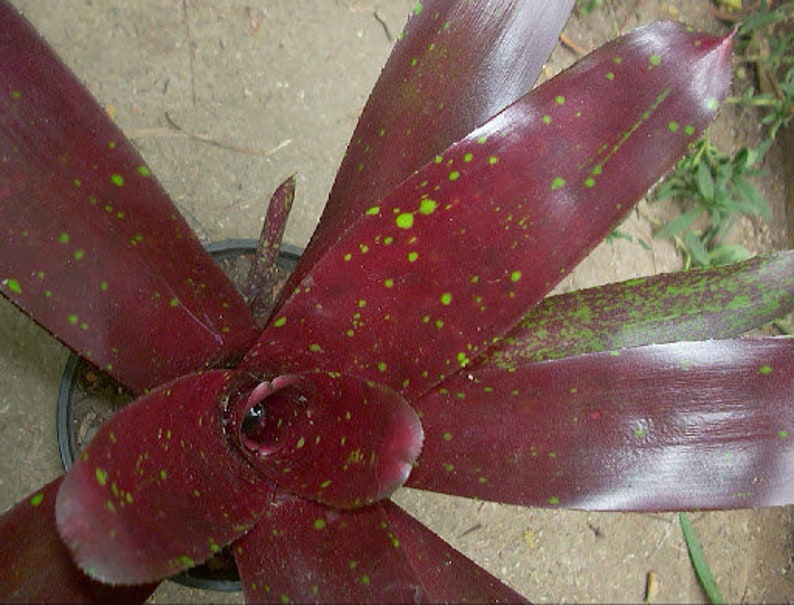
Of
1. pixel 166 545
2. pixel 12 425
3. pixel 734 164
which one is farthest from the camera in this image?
pixel 734 164

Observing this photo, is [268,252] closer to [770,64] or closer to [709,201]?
[709,201]

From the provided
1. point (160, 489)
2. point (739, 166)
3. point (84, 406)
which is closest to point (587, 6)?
point (739, 166)

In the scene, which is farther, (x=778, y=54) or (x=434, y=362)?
(x=778, y=54)

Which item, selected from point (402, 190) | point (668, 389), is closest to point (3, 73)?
point (402, 190)

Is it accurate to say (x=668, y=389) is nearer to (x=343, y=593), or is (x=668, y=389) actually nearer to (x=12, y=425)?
(x=343, y=593)

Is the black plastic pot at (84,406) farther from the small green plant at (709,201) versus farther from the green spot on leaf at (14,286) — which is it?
the small green plant at (709,201)

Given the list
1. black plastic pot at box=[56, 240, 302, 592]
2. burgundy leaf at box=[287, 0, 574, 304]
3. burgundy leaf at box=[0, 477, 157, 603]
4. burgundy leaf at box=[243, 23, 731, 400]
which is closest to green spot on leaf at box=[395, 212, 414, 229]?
burgundy leaf at box=[243, 23, 731, 400]
